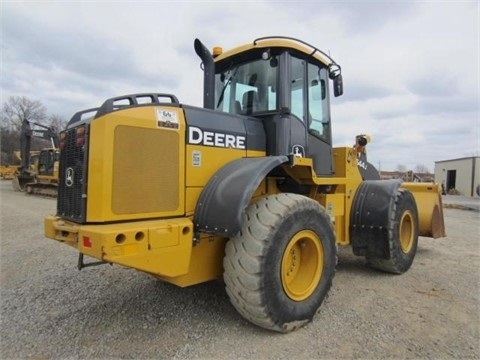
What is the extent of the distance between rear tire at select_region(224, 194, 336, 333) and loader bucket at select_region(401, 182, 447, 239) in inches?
145

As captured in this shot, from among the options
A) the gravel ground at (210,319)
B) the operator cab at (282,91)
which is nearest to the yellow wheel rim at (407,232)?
the gravel ground at (210,319)

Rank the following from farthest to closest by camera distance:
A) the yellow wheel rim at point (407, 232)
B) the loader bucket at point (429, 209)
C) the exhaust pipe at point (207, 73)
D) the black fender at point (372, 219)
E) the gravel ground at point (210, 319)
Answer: the loader bucket at point (429, 209)
the yellow wheel rim at point (407, 232)
the black fender at point (372, 219)
the exhaust pipe at point (207, 73)
the gravel ground at point (210, 319)

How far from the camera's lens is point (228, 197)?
3480 millimetres

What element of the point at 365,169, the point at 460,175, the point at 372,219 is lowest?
the point at 372,219

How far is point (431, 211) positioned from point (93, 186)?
19.4ft

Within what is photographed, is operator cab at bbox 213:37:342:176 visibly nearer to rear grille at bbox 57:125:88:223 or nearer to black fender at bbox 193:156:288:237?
black fender at bbox 193:156:288:237

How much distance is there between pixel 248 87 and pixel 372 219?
2475 millimetres

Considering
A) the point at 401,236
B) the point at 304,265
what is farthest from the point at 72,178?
the point at 401,236

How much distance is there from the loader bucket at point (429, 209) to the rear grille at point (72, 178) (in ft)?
19.0

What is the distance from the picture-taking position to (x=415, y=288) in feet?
16.4

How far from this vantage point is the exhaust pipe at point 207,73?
4.46 meters

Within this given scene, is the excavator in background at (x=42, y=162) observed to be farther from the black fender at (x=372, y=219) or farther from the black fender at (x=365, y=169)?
the black fender at (x=372, y=219)

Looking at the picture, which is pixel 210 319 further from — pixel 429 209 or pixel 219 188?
pixel 429 209

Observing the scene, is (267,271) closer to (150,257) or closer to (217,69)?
(150,257)
